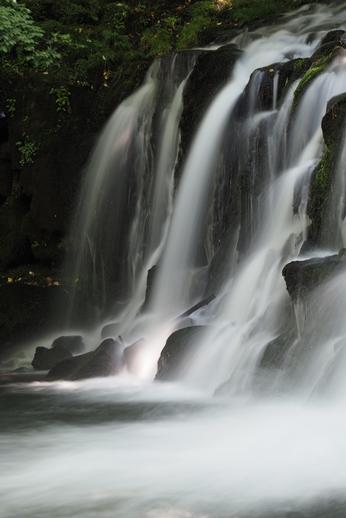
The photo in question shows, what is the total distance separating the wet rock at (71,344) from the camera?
1071 cm

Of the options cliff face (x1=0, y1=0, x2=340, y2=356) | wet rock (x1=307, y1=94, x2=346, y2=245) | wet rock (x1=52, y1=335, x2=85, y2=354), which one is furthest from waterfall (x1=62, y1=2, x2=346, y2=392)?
wet rock (x1=52, y1=335, x2=85, y2=354)

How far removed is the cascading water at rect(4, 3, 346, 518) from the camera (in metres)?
4.51

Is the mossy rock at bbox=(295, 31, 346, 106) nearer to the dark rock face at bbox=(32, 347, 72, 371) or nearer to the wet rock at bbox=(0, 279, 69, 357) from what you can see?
the dark rock face at bbox=(32, 347, 72, 371)

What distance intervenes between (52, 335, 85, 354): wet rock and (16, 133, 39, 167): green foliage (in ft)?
13.0

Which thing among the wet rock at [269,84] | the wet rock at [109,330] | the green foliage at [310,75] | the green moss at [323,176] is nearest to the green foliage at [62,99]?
the wet rock at [269,84]

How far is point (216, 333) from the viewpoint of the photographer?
807 centimetres

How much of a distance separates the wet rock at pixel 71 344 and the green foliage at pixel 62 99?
472 cm

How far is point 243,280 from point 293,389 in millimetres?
2516

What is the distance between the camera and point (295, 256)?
8328 mm

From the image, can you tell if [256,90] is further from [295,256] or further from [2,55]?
[2,55]

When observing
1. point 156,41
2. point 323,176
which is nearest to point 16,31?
point 156,41

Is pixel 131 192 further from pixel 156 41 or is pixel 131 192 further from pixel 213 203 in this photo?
pixel 156 41

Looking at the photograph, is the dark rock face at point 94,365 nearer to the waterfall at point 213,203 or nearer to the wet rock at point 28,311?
the waterfall at point 213,203

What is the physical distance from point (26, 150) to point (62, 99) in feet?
3.82
